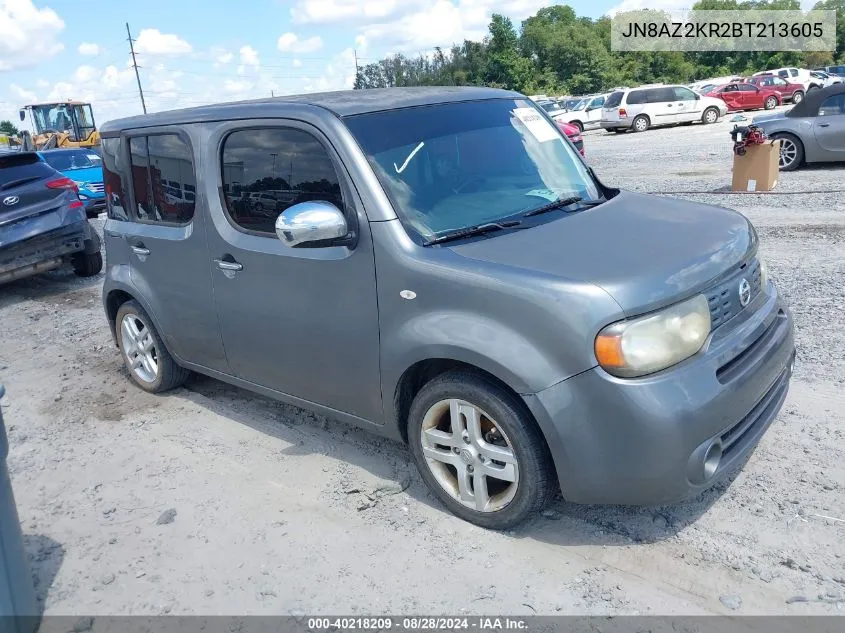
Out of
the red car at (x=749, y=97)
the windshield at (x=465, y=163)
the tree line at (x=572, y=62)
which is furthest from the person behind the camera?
the tree line at (x=572, y=62)

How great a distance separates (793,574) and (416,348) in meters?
1.81

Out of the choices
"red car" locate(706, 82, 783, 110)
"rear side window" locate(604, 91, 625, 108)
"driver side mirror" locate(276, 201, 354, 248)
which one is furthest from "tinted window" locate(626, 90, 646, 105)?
"driver side mirror" locate(276, 201, 354, 248)

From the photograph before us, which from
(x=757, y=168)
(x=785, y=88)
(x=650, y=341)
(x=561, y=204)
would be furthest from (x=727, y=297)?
(x=785, y=88)

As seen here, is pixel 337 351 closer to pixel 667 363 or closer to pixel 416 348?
pixel 416 348

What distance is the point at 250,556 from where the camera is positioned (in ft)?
11.1

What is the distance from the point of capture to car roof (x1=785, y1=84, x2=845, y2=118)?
13.4 m

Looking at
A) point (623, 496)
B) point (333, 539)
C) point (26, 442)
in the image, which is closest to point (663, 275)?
point (623, 496)

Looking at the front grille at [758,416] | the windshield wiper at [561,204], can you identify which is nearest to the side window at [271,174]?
the windshield wiper at [561,204]

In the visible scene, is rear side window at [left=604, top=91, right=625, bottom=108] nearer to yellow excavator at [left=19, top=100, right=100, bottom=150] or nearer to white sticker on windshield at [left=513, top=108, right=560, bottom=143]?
yellow excavator at [left=19, top=100, right=100, bottom=150]

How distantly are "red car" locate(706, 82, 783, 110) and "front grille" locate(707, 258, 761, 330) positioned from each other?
34.6 m

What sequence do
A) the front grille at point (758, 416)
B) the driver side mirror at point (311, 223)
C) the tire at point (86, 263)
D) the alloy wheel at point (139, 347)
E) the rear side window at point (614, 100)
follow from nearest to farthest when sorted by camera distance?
the front grille at point (758, 416), the driver side mirror at point (311, 223), the alloy wheel at point (139, 347), the tire at point (86, 263), the rear side window at point (614, 100)

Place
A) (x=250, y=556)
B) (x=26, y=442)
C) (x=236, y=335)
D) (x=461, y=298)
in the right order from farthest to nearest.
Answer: (x=26, y=442) < (x=236, y=335) < (x=250, y=556) < (x=461, y=298)

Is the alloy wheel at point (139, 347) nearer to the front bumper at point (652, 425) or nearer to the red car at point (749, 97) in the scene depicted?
the front bumper at point (652, 425)

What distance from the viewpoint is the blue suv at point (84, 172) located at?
15883mm
